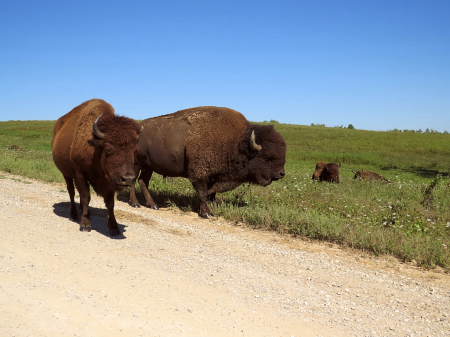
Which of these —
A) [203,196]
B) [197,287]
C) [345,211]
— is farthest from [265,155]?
[197,287]

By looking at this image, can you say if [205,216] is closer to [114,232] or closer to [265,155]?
[265,155]

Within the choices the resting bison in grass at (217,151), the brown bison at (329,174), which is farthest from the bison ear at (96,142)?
the brown bison at (329,174)

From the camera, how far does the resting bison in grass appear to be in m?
9.62

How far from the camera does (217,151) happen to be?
9.65 metres

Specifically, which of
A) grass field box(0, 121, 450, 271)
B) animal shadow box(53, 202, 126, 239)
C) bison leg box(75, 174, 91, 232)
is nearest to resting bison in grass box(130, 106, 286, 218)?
grass field box(0, 121, 450, 271)

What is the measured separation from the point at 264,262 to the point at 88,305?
280 cm

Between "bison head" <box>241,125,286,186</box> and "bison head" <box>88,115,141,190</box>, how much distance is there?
12.3 feet

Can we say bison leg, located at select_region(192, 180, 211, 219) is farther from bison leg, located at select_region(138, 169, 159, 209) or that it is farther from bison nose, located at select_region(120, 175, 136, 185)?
bison nose, located at select_region(120, 175, 136, 185)

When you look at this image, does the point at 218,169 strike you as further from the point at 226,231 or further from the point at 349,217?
the point at 349,217

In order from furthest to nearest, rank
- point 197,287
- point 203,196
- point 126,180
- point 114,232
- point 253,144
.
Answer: point 203,196
point 253,144
point 114,232
point 126,180
point 197,287

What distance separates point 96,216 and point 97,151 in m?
2.17

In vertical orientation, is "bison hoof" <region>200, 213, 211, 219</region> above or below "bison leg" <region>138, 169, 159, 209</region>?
below

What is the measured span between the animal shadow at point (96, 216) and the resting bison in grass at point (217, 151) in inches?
62.4

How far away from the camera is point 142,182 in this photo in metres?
10.8
